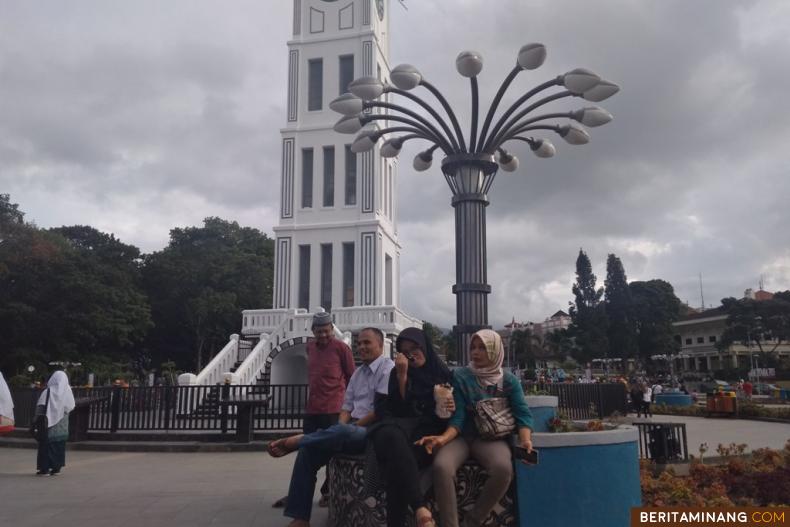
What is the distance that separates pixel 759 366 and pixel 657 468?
70.2 m

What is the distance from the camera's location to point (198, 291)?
4369 centimetres

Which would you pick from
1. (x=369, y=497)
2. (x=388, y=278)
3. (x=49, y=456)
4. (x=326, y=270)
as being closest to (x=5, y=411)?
(x=49, y=456)

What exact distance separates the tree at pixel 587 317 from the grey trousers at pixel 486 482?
6336 cm

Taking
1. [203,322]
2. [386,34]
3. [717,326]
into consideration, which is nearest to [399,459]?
[386,34]

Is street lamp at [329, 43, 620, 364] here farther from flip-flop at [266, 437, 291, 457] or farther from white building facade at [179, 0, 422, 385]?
white building facade at [179, 0, 422, 385]

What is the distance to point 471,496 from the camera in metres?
4.39

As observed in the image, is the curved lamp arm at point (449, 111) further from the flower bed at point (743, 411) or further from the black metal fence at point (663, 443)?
the flower bed at point (743, 411)

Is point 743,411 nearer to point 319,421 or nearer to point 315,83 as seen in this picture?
point 319,421

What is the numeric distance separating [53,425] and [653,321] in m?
65.0

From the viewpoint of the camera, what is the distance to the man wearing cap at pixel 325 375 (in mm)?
6234

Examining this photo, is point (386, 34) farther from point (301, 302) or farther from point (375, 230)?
point (301, 302)

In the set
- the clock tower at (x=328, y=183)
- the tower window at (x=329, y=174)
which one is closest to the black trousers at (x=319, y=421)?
the clock tower at (x=328, y=183)

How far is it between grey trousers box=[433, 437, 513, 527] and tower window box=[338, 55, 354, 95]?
2536cm

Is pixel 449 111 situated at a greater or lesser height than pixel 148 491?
greater
